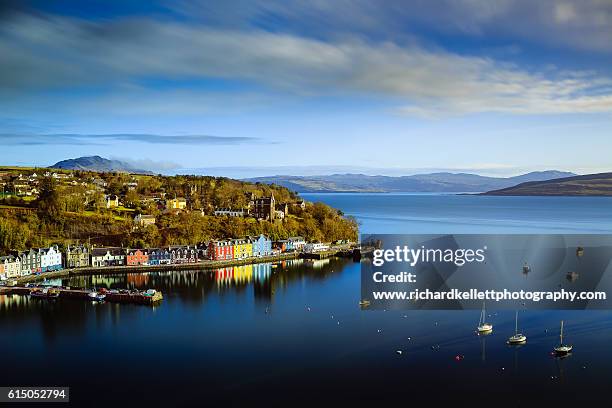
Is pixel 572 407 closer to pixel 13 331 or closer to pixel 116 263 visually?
pixel 13 331

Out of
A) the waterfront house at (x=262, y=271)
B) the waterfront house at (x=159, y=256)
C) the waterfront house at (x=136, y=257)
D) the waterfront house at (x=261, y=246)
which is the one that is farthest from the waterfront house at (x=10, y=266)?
the waterfront house at (x=261, y=246)

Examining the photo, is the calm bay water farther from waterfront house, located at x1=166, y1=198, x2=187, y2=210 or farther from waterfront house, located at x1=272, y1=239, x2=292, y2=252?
waterfront house, located at x1=166, y1=198, x2=187, y2=210

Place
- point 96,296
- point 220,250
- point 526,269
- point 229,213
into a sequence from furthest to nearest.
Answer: point 229,213, point 220,250, point 526,269, point 96,296

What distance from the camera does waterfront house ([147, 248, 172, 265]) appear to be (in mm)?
15656

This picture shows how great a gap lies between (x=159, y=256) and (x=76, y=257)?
221 cm

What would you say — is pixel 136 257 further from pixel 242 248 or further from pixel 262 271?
pixel 262 271

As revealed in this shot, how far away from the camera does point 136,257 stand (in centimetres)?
1554

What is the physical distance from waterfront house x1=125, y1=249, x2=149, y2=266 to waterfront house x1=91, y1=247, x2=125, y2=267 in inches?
7.9

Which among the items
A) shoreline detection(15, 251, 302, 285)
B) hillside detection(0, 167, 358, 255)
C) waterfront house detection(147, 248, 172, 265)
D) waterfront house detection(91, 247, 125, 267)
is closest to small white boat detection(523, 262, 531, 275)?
shoreline detection(15, 251, 302, 285)

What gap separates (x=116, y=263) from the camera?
1541 cm

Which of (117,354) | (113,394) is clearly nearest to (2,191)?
(117,354)

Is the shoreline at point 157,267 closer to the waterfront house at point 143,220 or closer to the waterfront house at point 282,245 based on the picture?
the waterfront house at point 282,245

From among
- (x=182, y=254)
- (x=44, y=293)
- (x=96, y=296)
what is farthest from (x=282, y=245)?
(x=44, y=293)

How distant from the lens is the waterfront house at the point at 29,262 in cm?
1336
